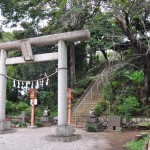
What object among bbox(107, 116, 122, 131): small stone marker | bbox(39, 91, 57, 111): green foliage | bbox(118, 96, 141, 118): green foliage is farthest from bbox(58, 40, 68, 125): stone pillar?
bbox(39, 91, 57, 111): green foliage

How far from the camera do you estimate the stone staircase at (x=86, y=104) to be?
1682 centimetres

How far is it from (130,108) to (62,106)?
20.6 feet

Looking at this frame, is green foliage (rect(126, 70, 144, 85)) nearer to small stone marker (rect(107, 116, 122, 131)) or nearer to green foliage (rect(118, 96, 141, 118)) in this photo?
green foliage (rect(118, 96, 141, 118))

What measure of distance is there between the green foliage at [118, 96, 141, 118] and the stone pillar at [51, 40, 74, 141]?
18.7ft

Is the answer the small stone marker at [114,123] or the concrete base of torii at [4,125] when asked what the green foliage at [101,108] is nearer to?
the small stone marker at [114,123]

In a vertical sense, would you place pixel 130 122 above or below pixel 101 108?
below

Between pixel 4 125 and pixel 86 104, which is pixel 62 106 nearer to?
pixel 4 125

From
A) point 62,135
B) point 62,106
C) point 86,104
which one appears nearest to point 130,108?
point 86,104

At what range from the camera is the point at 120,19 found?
12516 millimetres

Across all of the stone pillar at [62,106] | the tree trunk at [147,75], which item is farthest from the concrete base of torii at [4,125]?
the tree trunk at [147,75]

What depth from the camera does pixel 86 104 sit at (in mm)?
19203

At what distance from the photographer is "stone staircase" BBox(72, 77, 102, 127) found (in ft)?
55.2

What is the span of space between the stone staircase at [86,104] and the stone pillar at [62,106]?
551 centimetres

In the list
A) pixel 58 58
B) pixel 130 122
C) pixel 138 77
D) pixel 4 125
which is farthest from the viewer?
pixel 138 77
